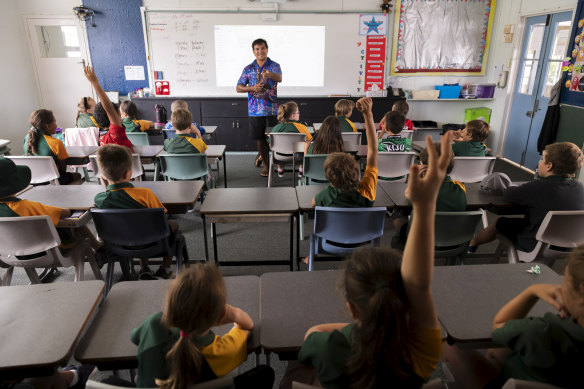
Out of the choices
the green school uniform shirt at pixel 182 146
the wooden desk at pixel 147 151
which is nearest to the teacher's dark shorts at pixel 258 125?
the wooden desk at pixel 147 151

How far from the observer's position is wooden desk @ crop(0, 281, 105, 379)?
46.1 inches

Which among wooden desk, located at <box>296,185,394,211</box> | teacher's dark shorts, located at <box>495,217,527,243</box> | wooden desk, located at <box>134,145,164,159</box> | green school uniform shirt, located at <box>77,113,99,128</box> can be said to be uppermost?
green school uniform shirt, located at <box>77,113,99,128</box>

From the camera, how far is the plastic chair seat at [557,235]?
214 centimetres

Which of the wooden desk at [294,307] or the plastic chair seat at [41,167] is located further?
the plastic chair seat at [41,167]

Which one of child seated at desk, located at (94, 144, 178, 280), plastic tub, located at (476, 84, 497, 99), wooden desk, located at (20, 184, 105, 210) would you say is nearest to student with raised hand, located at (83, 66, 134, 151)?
wooden desk, located at (20, 184, 105, 210)

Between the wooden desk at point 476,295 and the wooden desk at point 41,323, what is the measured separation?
4.18ft

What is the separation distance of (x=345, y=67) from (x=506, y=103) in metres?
2.80

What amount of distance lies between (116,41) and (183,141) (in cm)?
422

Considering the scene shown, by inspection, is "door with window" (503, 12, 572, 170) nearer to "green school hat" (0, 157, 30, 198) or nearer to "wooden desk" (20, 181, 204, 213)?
"wooden desk" (20, 181, 204, 213)

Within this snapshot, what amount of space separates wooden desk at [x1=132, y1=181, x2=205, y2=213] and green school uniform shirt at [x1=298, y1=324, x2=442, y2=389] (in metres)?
1.74

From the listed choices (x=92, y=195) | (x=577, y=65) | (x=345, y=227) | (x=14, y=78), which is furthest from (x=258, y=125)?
(x=14, y=78)

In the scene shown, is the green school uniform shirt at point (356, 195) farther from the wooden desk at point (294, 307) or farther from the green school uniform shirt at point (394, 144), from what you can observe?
the green school uniform shirt at point (394, 144)

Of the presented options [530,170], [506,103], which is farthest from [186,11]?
[530,170]

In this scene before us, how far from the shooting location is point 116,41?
6.74 m
